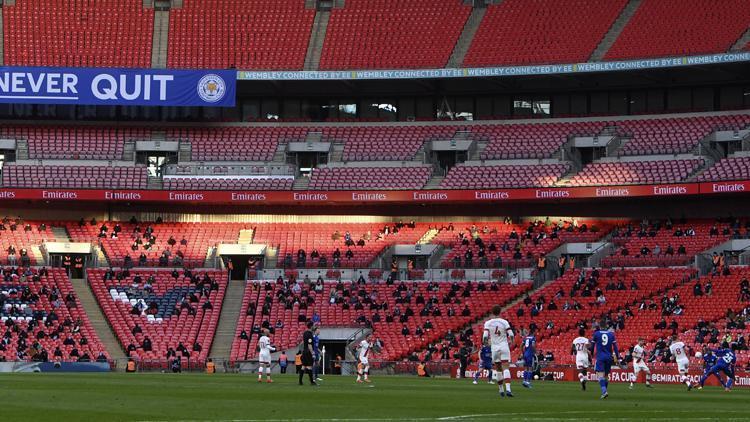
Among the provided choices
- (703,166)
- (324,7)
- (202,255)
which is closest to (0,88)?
(202,255)

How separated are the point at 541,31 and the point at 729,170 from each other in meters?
14.8

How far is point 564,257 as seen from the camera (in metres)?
67.9

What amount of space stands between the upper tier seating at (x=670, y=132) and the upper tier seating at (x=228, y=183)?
1930 cm

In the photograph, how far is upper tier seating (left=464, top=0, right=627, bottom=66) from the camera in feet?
242

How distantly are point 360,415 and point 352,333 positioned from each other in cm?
3885

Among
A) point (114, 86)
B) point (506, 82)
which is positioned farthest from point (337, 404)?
point (506, 82)

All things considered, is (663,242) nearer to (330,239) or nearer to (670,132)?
(670,132)

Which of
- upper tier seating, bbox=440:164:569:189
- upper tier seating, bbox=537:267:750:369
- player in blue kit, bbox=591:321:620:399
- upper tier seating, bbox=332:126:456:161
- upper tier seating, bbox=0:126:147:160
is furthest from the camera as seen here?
upper tier seating, bbox=332:126:456:161

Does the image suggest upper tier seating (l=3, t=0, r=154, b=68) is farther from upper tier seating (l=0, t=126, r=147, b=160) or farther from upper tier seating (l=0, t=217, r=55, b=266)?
upper tier seating (l=0, t=217, r=55, b=266)

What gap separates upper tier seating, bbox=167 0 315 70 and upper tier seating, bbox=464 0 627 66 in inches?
433

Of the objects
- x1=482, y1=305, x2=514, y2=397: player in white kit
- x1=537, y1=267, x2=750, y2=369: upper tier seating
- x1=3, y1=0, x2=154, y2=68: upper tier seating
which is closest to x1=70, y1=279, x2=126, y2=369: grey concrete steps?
x1=3, y1=0, x2=154, y2=68: upper tier seating

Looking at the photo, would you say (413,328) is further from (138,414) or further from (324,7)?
(138,414)

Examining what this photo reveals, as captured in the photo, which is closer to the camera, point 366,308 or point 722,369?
point 722,369

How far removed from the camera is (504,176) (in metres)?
72.2
